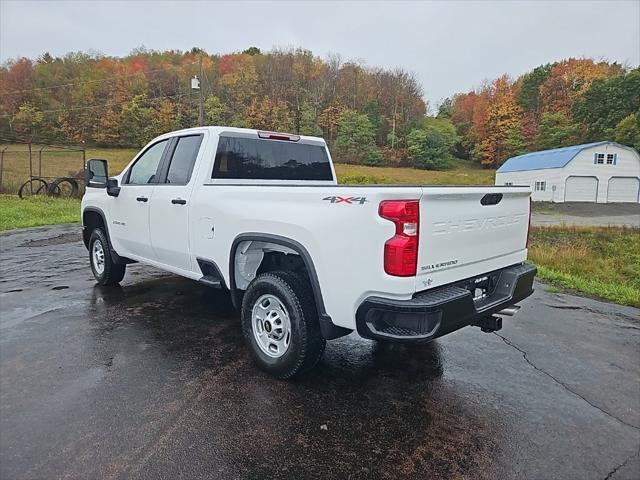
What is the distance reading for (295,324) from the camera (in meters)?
3.20

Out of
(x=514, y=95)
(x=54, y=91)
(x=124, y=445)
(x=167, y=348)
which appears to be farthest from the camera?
(x=514, y=95)

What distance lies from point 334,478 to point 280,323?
1.33 meters

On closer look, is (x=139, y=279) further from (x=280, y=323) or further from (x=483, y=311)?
(x=483, y=311)

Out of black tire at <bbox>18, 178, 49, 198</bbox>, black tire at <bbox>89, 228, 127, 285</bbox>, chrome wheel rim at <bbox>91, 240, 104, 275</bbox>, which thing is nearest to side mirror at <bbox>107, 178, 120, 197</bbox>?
black tire at <bbox>89, 228, 127, 285</bbox>

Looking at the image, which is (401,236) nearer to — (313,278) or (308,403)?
(313,278)

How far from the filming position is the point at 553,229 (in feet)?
60.6

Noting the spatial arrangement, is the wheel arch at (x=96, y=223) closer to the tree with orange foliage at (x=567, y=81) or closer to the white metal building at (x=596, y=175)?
the white metal building at (x=596, y=175)

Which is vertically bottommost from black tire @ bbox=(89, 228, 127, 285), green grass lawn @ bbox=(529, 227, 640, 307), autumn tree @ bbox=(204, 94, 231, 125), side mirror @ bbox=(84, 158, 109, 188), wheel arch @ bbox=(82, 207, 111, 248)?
green grass lawn @ bbox=(529, 227, 640, 307)

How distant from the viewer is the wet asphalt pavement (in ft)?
8.07

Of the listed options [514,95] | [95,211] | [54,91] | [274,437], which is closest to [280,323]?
[274,437]

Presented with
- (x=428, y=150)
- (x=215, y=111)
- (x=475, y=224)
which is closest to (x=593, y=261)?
(x=475, y=224)

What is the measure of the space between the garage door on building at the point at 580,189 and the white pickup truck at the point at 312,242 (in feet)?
124

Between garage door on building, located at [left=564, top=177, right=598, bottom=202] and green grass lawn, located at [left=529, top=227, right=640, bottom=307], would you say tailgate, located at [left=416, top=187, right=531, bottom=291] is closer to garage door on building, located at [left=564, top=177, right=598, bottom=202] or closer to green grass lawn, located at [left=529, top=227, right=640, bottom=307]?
green grass lawn, located at [left=529, top=227, right=640, bottom=307]

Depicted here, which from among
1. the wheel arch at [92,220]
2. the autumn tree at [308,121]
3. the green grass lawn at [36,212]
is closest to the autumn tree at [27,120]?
the autumn tree at [308,121]
